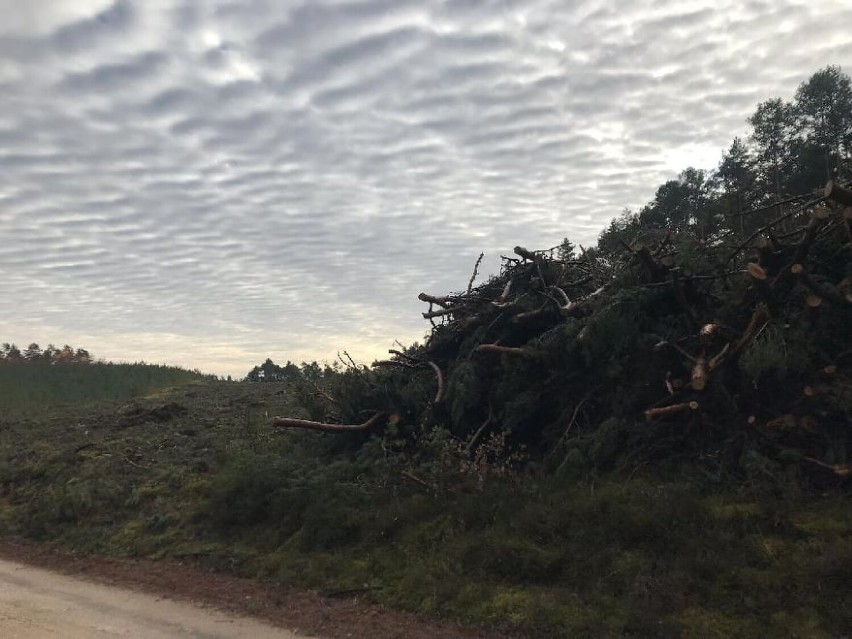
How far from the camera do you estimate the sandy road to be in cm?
625

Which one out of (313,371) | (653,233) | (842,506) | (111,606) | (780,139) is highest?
(780,139)

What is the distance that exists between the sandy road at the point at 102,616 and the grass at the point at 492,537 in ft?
3.84

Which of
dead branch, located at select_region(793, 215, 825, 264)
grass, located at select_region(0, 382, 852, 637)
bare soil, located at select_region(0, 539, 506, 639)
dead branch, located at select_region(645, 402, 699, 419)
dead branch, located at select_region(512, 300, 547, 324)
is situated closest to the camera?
grass, located at select_region(0, 382, 852, 637)

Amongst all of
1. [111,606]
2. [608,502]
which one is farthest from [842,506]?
[111,606]

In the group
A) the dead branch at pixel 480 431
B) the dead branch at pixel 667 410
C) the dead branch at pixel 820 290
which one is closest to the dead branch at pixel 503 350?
the dead branch at pixel 480 431

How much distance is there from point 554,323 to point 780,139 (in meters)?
20.3

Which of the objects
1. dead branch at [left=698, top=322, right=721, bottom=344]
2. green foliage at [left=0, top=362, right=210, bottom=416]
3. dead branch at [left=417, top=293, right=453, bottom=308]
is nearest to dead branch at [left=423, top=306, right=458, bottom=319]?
dead branch at [left=417, top=293, right=453, bottom=308]

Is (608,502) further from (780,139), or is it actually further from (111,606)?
(780,139)

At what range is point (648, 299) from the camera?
892 centimetres

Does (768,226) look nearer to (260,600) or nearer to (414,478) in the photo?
(414,478)

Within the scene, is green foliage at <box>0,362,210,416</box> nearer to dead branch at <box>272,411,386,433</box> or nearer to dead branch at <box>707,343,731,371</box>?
dead branch at <box>272,411,386,433</box>

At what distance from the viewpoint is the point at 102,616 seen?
22.6 ft

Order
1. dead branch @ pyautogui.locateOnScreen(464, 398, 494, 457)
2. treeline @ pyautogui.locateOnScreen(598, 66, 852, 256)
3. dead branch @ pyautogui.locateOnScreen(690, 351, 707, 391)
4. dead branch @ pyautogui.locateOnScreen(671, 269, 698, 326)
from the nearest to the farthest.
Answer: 1. dead branch @ pyautogui.locateOnScreen(690, 351, 707, 391)
2. dead branch @ pyautogui.locateOnScreen(671, 269, 698, 326)
3. dead branch @ pyautogui.locateOnScreen(464, 398, 494, 457)
4. treeline @ pyautogui.locateOnScreen(598, 66, 852, 256)

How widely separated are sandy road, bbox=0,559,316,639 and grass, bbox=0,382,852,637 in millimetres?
1171
